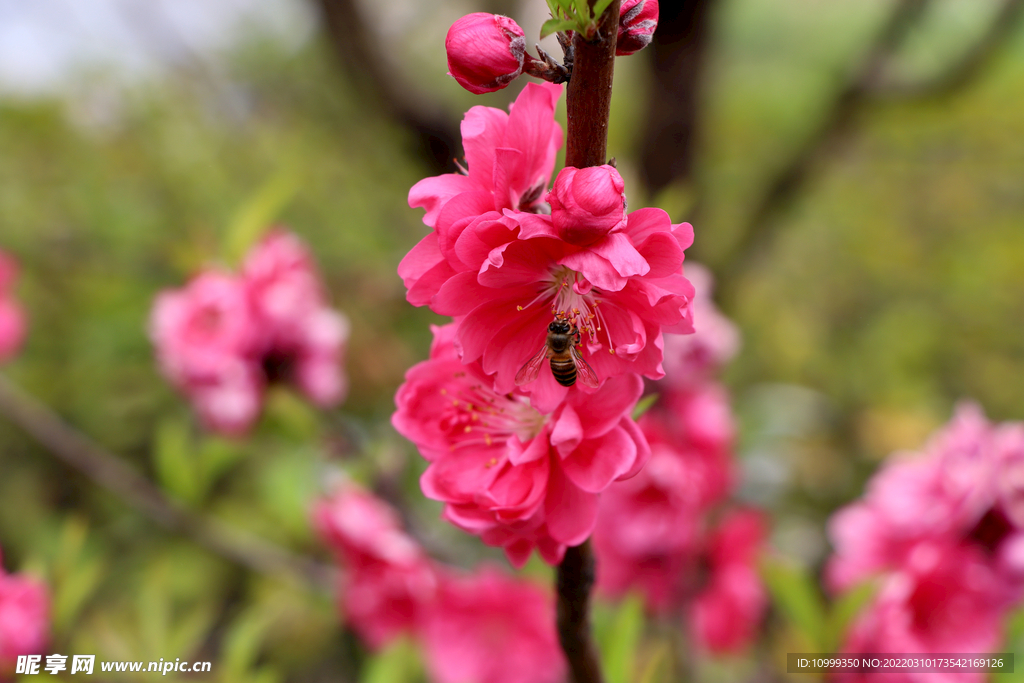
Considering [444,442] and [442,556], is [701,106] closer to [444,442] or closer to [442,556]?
[442,556]

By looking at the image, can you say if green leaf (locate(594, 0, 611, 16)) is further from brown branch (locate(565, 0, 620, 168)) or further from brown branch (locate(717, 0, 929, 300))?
brown branch (locate(717, 0, 929, 300))

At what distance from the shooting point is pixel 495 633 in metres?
0.89

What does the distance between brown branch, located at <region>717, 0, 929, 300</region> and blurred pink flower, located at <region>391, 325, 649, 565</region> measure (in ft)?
4.73

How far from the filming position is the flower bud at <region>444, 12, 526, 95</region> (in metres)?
0.36

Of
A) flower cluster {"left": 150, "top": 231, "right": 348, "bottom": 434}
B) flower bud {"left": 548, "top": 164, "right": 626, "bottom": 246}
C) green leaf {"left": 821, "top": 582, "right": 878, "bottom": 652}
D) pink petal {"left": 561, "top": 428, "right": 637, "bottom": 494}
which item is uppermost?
flower cluster {"left": 150, "top": 231, "right": 348, "bottom": 434}

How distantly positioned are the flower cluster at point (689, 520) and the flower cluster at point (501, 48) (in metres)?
0.48

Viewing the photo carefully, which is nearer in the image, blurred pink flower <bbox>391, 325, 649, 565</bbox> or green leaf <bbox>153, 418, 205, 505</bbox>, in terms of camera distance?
blurred pink flower <bbox>391, 325, 649, 565</bbox>

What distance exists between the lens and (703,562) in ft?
3.13

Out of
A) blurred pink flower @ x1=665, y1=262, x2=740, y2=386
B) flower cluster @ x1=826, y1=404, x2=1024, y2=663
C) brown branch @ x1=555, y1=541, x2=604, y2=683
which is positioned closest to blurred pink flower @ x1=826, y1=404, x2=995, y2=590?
flower cluster @ x1=826, y1=404, x2=1024, y2=663

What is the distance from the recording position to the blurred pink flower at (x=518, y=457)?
376mm

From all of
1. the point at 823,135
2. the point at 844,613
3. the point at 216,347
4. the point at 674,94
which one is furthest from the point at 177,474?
the point at 823,135

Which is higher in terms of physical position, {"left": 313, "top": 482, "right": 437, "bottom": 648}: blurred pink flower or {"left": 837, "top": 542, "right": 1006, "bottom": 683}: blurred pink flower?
{"left": 313, "top": 482, "right": 437, "bottom": 648}: blurred pink flower

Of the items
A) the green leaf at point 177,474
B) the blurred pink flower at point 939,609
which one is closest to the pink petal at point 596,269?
the blurred pink flower at point 939,609

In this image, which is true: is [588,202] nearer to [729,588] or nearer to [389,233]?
[729,588]
